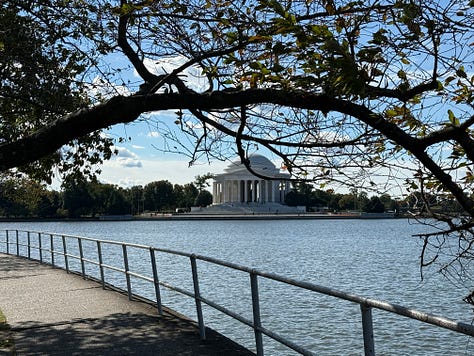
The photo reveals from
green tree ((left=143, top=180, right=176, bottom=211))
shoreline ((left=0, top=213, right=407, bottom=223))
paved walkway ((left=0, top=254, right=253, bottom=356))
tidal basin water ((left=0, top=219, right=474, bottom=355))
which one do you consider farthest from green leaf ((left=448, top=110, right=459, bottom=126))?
green tree ((left=143, top=180, right=176, bottom=211))

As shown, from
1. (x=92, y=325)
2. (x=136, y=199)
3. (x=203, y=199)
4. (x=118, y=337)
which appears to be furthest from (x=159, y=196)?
(x=118, y=337)

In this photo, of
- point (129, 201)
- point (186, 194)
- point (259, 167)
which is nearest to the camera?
point (259, 167)

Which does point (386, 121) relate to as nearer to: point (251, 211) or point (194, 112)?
point (194, 112)

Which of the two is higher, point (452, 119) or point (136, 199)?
point (136, 199)

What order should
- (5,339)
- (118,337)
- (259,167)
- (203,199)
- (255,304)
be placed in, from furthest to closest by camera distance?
1. (203,199)
2. (259,167)
3. (5,339)
4. (118,337)
5. (255,304)

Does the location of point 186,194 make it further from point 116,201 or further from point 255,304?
point 255,304

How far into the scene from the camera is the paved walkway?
7.89 m

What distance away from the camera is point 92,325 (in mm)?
9391

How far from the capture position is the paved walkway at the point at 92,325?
7.89 m

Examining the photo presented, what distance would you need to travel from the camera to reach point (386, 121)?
5980 millimetres

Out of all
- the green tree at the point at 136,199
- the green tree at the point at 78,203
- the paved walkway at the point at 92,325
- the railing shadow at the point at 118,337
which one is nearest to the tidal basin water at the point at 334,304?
the railing shadow at the point at 118,337

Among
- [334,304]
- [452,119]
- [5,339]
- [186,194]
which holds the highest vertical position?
[186,194]

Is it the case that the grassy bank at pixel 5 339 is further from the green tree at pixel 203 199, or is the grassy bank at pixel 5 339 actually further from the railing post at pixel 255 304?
the green tree at pixel 203 199

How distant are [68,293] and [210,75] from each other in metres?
7.23
